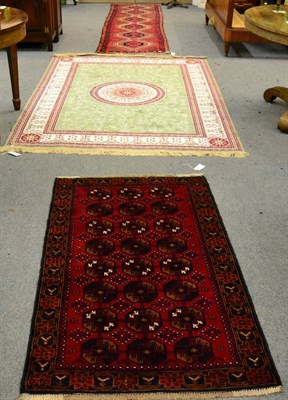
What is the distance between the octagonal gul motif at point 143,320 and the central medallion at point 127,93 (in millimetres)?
2327

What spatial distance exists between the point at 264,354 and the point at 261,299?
312 mm

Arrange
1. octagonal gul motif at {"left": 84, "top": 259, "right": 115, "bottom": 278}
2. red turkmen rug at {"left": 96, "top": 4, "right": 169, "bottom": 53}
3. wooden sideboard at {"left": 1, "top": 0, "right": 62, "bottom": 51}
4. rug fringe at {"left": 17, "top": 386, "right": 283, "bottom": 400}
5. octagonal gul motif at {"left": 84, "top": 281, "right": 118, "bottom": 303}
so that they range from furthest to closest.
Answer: red turkmen rug at {"left": 96, "top": 4, "right": 169, "bottom": 53}
wooden sideboard at {"left": 1, "top": 0, "right": 62, "bottom": 51}
octagonal gul motif at {"left": 84, "top": 259, "right": 115, "bottom": 278}
octagonal gul motif at {"left": 84, "top": 281, "right": 118, "bottom": 303}
rug fringe at {"left": 17, "top": 386, "right": 283, "bottom": 400}

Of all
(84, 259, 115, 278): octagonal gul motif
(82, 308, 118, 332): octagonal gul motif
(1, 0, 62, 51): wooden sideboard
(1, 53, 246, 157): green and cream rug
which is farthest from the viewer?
(1, 0, 62, 51): wooden sideboard

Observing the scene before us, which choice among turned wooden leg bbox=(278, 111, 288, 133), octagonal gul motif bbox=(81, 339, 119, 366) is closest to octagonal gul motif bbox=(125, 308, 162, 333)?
octagonal gul motif bbox=(81, 339, 119, 366)

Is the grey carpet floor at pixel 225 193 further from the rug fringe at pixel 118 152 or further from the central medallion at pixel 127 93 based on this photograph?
the central medallion at pixel 127 93

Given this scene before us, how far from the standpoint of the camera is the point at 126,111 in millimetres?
3928

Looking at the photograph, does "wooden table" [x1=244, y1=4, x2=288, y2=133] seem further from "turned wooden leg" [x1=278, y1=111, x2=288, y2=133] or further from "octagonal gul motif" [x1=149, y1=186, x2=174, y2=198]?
"octagonal gul motif" [x1=149, y1=186, x2=174, y2=198]

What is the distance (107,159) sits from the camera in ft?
10.6

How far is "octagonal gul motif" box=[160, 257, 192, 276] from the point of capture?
228cm

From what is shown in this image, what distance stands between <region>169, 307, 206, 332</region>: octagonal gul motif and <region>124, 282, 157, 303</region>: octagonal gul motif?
124mm

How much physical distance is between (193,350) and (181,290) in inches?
13.1

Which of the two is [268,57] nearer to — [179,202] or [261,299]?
[179,202]

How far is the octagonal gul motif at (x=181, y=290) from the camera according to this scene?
2145mm

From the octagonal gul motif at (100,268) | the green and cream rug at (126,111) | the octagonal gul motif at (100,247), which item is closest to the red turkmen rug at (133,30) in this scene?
the green and cream rug at (126,111)
